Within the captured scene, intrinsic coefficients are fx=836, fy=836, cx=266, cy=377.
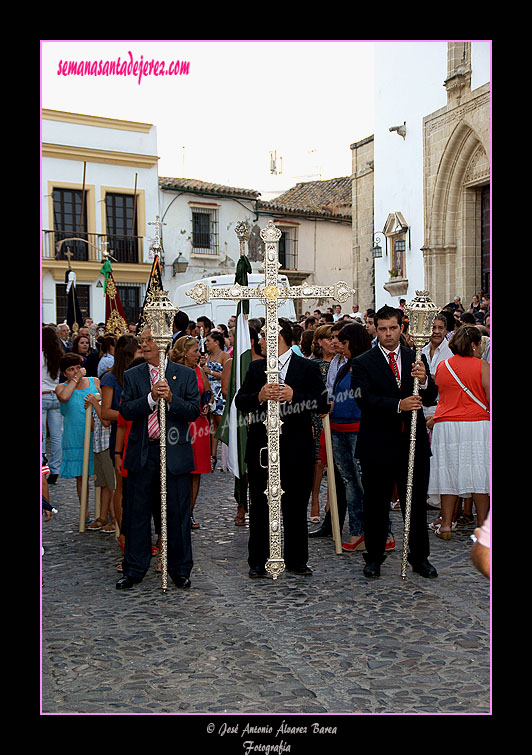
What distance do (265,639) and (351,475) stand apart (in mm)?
2450

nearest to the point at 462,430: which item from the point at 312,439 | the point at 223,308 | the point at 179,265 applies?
the point at 312,439

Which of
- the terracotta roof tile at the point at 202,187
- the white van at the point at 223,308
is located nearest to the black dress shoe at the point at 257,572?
the white van at the point at 223,308

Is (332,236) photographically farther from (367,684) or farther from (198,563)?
(367,684)

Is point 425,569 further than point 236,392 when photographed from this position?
No

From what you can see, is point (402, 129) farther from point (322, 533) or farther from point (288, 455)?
point (288, 455)

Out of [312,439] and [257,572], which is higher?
[312,439]

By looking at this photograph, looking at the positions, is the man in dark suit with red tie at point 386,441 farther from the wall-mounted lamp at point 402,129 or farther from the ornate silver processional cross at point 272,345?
the wall-mounted lamp at point 402,129

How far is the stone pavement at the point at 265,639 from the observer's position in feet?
13.3

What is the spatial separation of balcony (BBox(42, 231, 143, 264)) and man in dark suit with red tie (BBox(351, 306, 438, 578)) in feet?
67.9

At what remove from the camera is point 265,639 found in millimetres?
4906

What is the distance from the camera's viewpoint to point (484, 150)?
1709cm

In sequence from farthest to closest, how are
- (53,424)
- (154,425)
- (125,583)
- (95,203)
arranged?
(95,203), (53,424), (154,425), (125,583)

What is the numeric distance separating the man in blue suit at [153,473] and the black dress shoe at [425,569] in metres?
1.67
